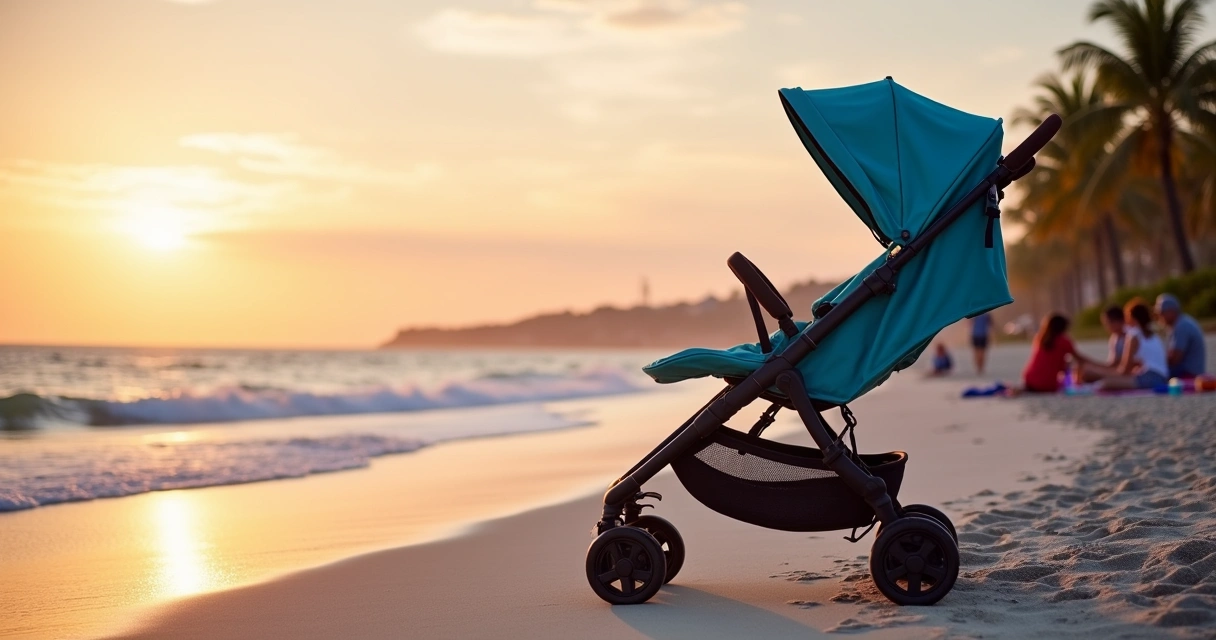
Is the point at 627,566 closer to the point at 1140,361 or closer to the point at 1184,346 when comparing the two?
the point at 1140,361

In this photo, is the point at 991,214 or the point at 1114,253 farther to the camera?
the point at 1114,253

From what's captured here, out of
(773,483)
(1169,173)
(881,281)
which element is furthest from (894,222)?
→ (1169,173)

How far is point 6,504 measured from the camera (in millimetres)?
5867

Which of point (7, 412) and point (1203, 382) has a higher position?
point (7, 412)

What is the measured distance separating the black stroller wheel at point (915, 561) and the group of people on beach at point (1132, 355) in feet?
28.3

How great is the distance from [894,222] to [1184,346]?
A: 9297 mm

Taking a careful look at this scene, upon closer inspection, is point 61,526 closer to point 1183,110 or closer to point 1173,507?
point 1173,507

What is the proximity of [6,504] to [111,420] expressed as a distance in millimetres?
7324

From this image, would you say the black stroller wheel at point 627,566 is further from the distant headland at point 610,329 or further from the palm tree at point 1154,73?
the distant headland at point 610,329

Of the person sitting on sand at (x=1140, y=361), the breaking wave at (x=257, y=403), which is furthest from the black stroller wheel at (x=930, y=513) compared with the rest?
the breaking wave at (x=257, y=403)

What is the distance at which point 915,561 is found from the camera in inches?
127

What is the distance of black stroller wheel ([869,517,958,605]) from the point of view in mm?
3195

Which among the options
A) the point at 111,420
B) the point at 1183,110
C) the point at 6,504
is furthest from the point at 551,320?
the point at 6,504

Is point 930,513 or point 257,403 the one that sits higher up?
point 257,403
